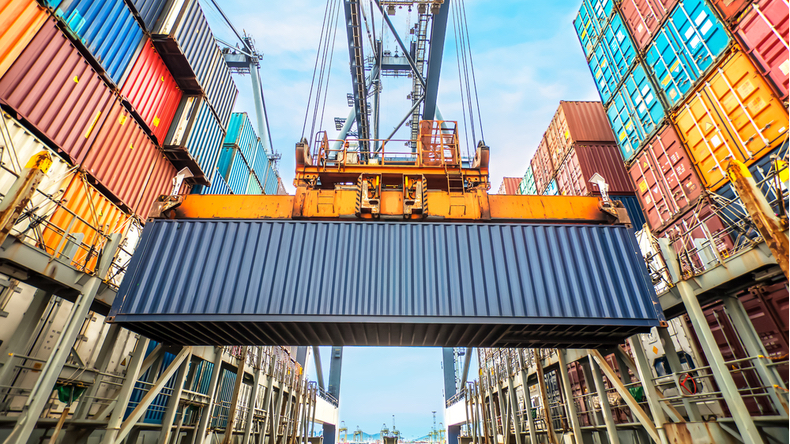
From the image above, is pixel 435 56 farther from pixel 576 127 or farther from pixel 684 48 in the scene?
pixel 684 48

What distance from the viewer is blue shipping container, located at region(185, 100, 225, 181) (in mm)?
12977

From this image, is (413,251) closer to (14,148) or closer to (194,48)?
(14,148)

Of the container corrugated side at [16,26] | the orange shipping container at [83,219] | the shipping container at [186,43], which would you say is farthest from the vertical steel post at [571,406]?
the shipping container at [186,43]

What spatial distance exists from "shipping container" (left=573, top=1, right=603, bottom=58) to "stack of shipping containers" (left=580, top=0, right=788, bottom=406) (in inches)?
25.6

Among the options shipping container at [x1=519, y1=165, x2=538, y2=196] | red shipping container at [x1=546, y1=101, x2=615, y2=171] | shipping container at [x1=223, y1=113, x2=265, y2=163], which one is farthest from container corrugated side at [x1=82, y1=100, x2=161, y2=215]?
shipping container at [x1=519, y1=165, x2=538, y2=196]

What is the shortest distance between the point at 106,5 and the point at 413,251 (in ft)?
33.9

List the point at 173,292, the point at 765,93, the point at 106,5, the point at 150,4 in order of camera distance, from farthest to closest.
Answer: the point at 150,4, the point at 106,5, the point at 765,93, the point at 173,292

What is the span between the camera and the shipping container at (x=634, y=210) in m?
13.5

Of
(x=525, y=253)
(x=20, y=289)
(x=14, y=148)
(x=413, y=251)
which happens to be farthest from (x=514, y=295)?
(x=14, y=148)

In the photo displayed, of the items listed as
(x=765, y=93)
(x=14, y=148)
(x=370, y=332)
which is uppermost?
(x=765, y=93)

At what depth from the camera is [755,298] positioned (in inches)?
267

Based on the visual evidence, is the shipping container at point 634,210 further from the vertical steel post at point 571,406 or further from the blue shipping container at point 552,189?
the vertical steel post at point 571,406

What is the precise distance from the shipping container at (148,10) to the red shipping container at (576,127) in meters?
16.7

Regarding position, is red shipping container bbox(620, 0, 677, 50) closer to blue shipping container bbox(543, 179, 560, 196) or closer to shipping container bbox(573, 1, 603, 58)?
shipping container bbox(573, 1, 603, 58)
